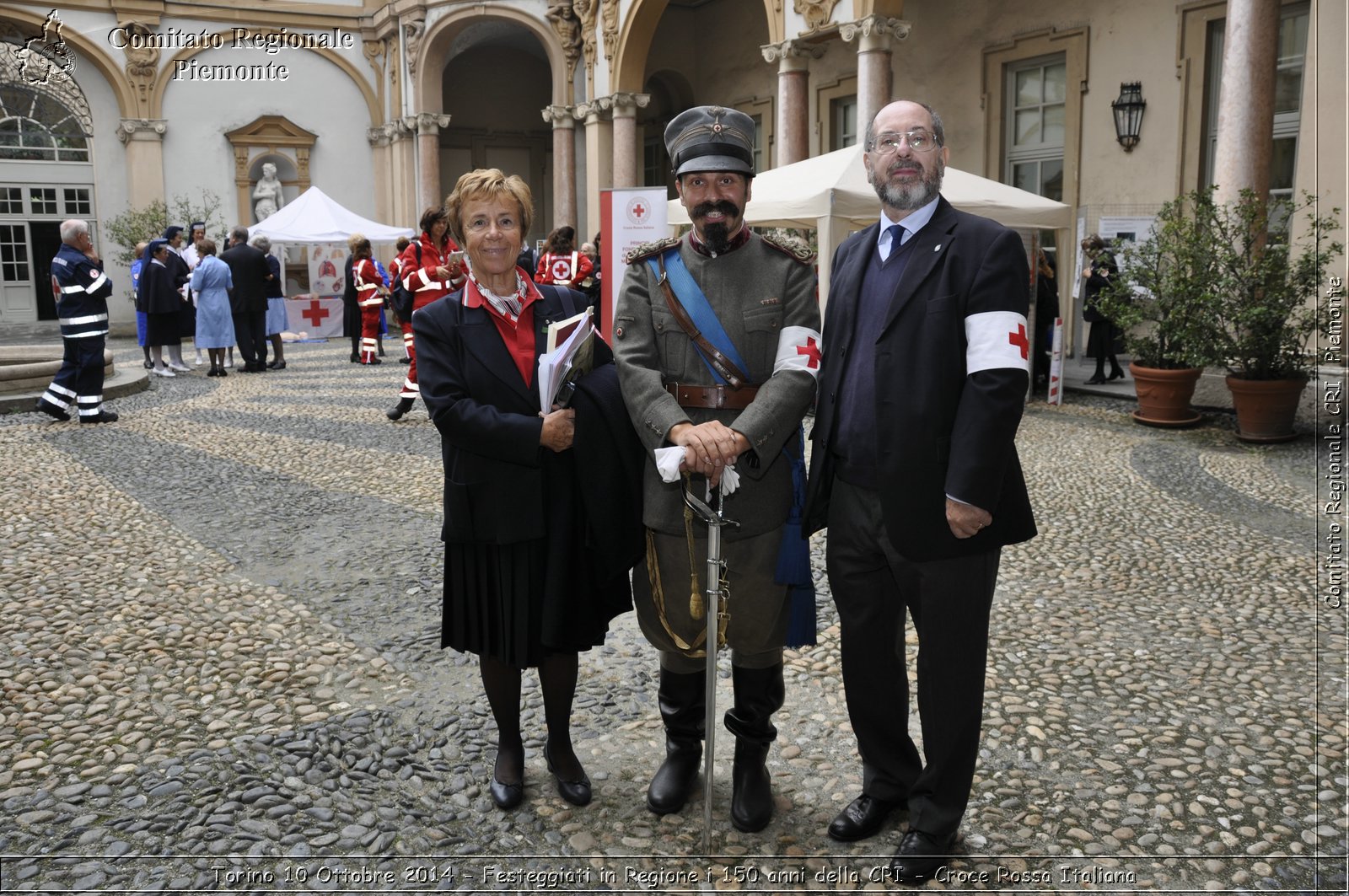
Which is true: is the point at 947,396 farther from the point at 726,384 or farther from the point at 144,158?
the point at 144,158

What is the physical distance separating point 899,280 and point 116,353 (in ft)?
55.8

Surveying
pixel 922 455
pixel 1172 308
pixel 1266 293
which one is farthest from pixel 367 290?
pixel 922 455

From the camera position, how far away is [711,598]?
245 centimetres

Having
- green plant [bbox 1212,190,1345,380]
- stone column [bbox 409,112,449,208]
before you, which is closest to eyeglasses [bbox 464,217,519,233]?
green plant [bbox 1212,190,1345,380]

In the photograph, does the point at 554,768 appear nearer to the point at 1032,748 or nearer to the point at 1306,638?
the point at 1032,748

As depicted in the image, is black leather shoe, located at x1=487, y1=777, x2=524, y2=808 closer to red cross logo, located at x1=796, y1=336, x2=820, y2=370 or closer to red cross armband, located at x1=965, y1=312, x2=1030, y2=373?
red cross logo, located at x1=796, y1=336, x2=820, y2=370

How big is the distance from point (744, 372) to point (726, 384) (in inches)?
2.1

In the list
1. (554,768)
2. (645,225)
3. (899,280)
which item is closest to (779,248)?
(899,280)

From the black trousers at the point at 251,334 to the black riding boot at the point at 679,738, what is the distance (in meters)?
11.9

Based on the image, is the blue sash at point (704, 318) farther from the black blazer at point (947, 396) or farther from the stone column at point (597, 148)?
the stone column at point (597, 148)

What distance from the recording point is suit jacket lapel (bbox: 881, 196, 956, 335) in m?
2.37

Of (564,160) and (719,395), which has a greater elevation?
(564,160)

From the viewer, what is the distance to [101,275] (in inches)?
362

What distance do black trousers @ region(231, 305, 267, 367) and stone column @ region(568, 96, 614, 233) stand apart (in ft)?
20.7
